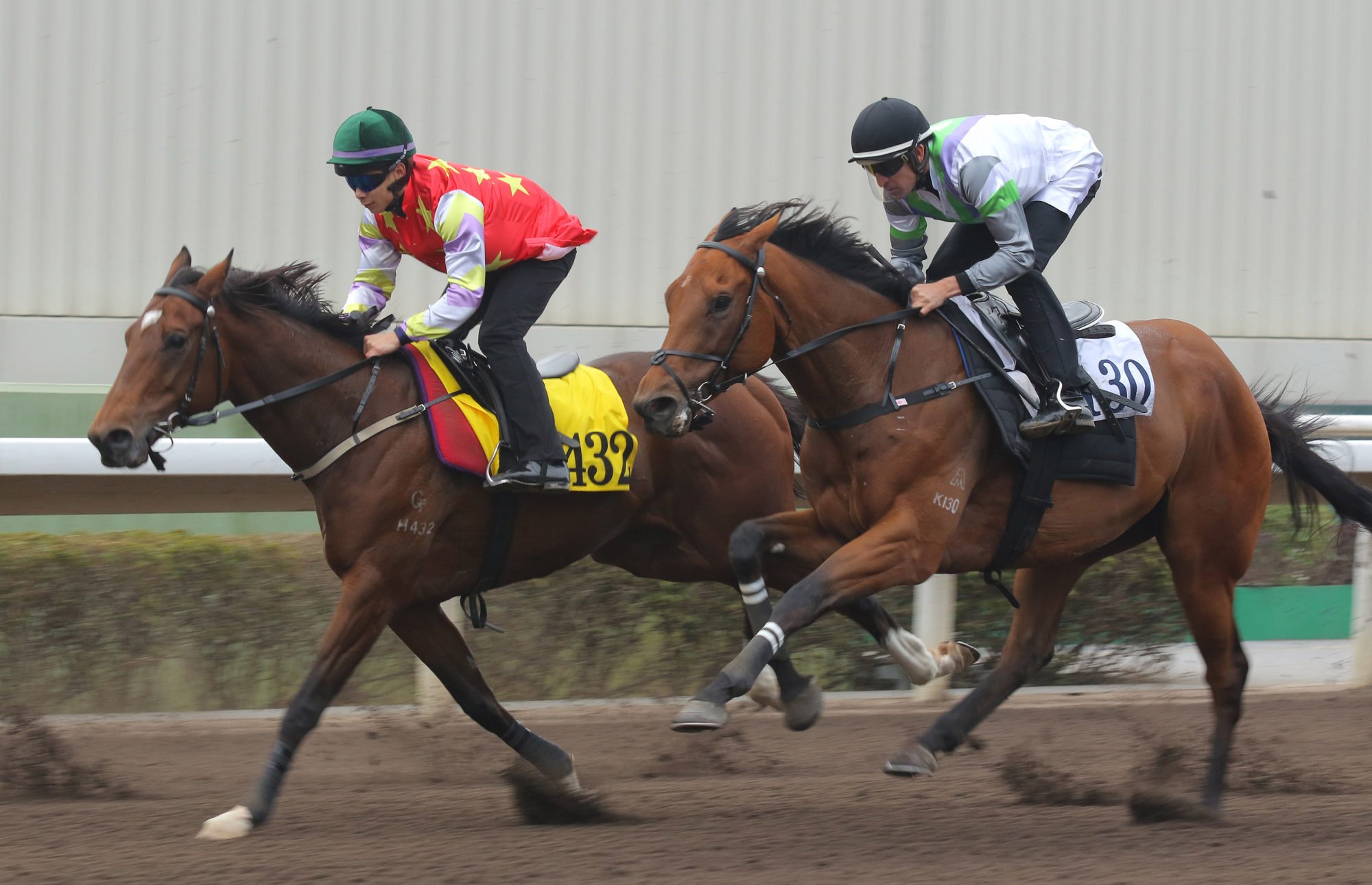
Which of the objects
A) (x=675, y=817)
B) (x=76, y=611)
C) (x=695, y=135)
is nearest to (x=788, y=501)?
(x=675, y=817)

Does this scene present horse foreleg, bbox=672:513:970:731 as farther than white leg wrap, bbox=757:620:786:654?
No

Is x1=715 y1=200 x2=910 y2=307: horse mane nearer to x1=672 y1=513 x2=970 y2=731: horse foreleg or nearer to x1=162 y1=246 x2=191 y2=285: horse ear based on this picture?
x1=672 y1=513 x2=970 y2=731: horse foreleg

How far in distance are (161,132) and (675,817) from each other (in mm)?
4936

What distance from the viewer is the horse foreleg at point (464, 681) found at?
4.15m

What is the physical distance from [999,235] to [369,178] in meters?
1.79

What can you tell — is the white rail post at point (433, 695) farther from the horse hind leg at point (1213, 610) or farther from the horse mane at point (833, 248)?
the horse hind leg at point (1213, 610)

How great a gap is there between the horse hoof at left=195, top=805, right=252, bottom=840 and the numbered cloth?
1091mm

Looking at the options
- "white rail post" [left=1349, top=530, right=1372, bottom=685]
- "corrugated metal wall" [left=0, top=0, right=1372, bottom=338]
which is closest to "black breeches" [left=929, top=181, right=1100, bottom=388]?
"white rail post" [left=1349, top=530, right=1372, bottom=685]

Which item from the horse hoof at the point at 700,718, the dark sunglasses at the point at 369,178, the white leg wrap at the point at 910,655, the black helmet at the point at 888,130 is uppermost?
the black helmet at the point at 888,130

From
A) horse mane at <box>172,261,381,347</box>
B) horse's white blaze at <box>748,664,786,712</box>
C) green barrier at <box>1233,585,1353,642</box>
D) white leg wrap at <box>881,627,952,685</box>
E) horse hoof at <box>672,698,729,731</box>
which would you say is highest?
horse mane at <box>172,261,381,347</box>

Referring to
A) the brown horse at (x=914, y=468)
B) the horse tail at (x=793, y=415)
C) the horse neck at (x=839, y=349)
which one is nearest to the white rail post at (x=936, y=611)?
the brown horse at (x=914, y=468)

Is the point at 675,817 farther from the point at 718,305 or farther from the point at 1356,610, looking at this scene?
the point at 1356,610

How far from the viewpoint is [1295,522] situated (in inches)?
186

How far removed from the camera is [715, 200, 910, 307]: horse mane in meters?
3.95
